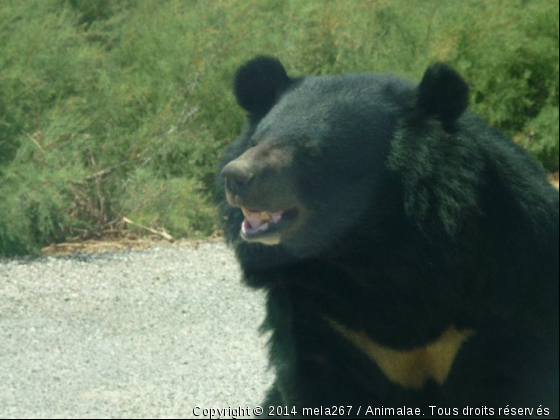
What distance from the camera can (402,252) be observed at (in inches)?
139

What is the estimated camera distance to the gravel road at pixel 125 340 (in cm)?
379

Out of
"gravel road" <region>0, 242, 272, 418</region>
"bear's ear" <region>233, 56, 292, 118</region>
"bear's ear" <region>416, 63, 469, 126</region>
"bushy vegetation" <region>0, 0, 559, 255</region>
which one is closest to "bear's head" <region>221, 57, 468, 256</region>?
"bear's ear" <region>416, 63, 469, 126</region>

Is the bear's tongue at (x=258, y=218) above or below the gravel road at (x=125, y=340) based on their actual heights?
above

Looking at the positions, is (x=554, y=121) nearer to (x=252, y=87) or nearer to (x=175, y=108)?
(x=175, y=108)

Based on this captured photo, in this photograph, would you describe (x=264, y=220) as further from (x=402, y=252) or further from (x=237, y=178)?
(x=402, y=252)

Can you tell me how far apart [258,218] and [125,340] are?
1.34m

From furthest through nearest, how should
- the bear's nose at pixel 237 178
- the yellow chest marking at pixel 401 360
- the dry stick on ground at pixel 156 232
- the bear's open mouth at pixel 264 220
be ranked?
the dry stick on ground at pixel 156 232
the yellow chest marking at pixel 401 360
the bear's open mouth at pixel 264 220
the bear's nose at pixel 237 178

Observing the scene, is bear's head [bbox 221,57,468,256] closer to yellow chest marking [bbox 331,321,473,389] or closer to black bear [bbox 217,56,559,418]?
black bear [bbox 217,56,559,418]

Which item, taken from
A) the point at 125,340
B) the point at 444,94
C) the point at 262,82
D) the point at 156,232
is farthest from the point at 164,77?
the point at 444,94

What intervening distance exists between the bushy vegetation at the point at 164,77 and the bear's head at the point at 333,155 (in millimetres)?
3356

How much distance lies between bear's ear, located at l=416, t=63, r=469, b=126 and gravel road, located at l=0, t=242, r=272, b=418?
4.00ft

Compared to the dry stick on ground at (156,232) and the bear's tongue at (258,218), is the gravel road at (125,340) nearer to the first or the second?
the bear's tongue at (258,218)

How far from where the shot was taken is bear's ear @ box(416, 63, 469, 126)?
3486mm

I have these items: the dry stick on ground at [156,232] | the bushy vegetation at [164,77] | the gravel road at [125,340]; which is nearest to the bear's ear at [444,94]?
the gravel road at [125,340]
